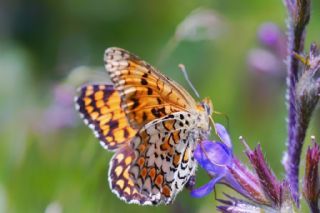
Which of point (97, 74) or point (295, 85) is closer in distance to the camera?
point (295, 85)

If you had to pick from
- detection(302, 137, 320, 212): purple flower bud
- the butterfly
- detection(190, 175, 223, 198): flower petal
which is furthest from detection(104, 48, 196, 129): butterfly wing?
detection(302, 137, 320, 212): purple flower bud

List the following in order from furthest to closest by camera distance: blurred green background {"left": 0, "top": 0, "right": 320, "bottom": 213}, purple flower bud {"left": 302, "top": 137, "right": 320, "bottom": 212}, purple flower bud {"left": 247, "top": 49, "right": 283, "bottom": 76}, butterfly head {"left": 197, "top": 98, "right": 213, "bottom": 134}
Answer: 1. purple flower bud {"left": 247, "top": 49, "right": 283, "bottom": 76}
2. blurred green background {"left": 0, "top": 0, "right": 320, "bottom": 213}
3. butterfly head {"left": 197, "top": 98, "right": 213, "bottom": 134}
4. purple flower bud {"left": 302, "top": 137, "right": 320, "bottom": 212}

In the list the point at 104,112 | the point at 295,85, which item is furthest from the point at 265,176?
the point at 104,112

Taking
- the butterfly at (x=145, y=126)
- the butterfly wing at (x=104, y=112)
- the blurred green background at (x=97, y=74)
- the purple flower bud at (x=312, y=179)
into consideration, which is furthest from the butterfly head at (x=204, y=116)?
the purple flower bud at (x=312, y=179)

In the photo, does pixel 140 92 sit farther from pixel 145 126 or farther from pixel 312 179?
pixel 312 179

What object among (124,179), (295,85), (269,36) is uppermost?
(295,85)

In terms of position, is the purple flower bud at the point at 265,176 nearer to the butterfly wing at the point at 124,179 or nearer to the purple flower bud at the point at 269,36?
the butterfly wing at the point at 124,179

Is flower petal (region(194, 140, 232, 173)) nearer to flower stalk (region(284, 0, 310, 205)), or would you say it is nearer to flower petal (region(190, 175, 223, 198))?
flower petal (region(190, 175, 223, 198))

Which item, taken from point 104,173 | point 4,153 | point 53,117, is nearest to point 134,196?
point 104,173
